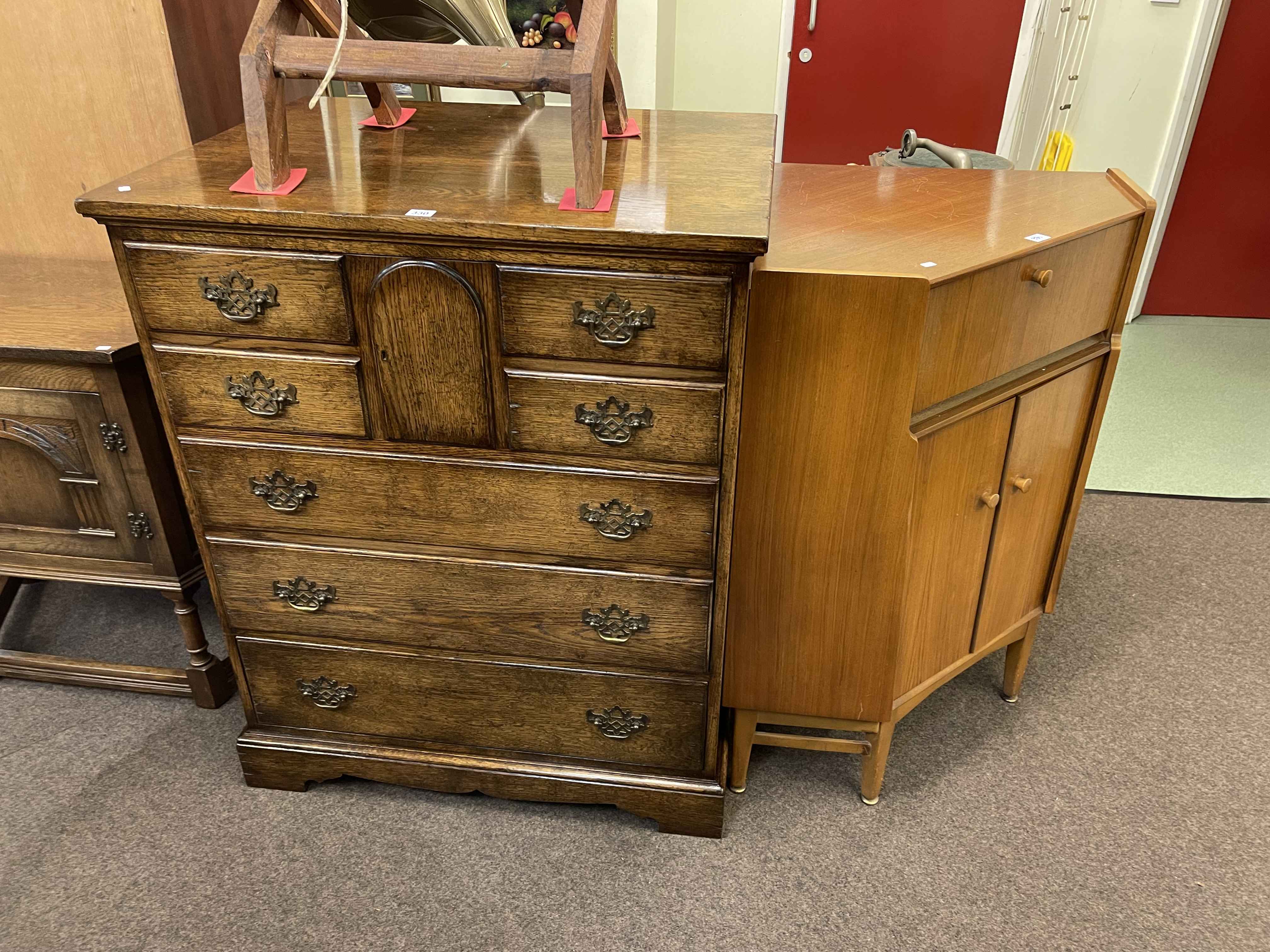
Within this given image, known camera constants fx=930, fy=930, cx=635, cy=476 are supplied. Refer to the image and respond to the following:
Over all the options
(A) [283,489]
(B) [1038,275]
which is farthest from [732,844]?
(B) [1038,275]

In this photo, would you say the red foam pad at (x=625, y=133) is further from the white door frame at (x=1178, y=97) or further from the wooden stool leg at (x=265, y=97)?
the white door frame at (x=1178, y=97)

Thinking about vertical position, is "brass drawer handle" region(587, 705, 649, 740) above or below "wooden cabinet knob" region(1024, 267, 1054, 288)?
below

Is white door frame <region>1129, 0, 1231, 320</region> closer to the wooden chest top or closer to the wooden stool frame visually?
the wooden chest top

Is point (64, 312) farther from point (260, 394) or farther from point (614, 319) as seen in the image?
point (614, 319)

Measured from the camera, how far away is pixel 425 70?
1.31m

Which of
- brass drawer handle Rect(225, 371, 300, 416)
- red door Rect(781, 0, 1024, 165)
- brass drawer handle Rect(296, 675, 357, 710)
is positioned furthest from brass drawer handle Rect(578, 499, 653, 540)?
red door Rect(781, 0, 1024, 165)

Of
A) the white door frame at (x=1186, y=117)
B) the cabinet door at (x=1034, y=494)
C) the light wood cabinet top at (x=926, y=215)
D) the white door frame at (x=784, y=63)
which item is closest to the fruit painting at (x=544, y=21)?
the white door frame at (x=784, y=63)

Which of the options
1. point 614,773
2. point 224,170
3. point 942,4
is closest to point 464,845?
point 614,773

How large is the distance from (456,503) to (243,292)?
451 mm

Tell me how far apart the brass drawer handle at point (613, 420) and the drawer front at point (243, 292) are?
37cm

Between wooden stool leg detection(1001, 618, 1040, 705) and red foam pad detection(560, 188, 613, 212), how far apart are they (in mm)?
1351

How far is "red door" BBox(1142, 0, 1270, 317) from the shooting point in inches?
140

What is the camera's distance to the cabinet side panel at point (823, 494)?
4.57ft

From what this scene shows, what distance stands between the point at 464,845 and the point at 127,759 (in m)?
0.76
